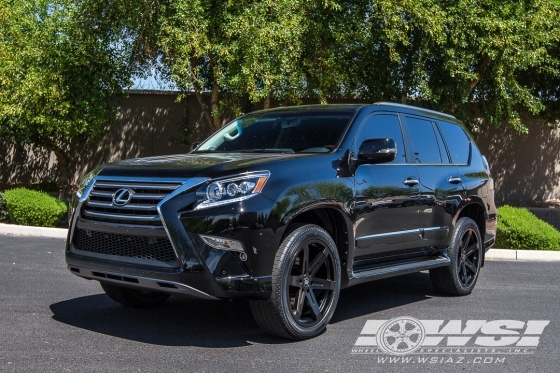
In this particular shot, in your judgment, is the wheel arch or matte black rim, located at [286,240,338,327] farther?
the wheel arch

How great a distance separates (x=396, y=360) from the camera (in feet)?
18.4

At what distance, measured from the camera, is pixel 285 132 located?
23.2 ft

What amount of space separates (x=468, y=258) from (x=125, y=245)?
4299 millimetres

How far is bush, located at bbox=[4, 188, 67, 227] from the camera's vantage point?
1408cm

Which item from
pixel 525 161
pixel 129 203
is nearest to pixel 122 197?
pixel 129 203

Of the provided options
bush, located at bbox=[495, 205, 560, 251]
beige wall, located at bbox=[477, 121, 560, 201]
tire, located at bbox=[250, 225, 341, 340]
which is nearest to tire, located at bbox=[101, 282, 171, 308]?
tire, located at bbox=[250, 225, 341, 340]

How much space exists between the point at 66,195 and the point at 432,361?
16.6m

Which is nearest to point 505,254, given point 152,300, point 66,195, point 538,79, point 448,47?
point 448,47

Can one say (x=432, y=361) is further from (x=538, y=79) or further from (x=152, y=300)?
(x=538, y=79)

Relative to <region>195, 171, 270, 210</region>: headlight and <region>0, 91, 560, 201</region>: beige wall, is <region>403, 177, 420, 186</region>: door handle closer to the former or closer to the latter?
<region>195, 171, 270, 210</region>: headlight

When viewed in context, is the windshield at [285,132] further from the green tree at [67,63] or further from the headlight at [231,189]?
the green tree at [67,63]

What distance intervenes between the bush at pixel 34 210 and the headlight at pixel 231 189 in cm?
928

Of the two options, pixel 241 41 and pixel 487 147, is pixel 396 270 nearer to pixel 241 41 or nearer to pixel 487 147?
pixel 241 41

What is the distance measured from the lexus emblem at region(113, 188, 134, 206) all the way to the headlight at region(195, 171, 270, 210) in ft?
1.96
